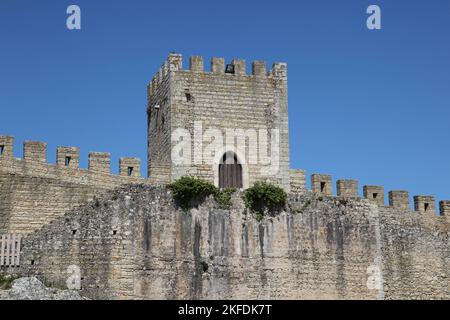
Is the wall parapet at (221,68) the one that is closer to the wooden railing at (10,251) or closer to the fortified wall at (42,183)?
the fortified wall at (42,183)

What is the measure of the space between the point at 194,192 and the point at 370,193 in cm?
834

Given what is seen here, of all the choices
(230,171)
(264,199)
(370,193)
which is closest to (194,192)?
(264,199)

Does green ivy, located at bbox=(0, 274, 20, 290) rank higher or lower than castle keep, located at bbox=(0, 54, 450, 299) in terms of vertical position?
lower

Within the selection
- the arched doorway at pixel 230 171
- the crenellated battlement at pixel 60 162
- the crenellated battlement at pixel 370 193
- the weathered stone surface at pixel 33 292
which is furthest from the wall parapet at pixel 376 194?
the weathered stone surface at pixel 33 292

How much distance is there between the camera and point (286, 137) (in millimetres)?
39875

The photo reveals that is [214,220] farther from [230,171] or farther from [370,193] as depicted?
[370,193]

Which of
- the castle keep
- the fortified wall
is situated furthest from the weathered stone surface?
the fortified wall

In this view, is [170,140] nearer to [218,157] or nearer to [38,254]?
[218,157]

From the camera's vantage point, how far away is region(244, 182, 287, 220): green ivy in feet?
122

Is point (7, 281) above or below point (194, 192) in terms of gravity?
below

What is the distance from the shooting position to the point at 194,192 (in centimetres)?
3616

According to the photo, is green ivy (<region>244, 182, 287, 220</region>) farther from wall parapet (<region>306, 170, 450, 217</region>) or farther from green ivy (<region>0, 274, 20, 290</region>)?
green ivy (<region>0, 274, 20, 290</region>)

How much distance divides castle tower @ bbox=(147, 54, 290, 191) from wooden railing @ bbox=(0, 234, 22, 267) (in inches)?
264
